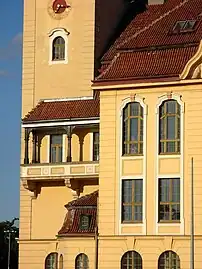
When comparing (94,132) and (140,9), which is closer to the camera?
(94,132)

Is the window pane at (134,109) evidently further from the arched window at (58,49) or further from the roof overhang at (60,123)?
the arched window at (58,49)

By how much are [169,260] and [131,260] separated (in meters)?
2.16

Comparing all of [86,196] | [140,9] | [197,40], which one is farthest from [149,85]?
[140,9]

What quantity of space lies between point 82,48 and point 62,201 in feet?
31.8

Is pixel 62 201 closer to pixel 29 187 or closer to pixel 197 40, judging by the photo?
pixel 29 187

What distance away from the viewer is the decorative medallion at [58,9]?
60250mm

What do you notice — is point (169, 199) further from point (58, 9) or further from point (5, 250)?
point (5, 250)

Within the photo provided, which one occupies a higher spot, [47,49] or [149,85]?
[47,49]

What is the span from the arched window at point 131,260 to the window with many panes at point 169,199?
237 cm

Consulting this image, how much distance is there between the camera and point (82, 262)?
2094 inches

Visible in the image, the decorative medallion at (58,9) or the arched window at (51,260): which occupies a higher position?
the decorative medallion at (58,9)

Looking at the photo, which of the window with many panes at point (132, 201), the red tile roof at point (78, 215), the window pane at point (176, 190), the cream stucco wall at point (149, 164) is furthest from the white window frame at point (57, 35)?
the window pane at point (176, 190)

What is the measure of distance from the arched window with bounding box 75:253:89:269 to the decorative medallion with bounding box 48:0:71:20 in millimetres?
16005

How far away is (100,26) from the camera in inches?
2368
